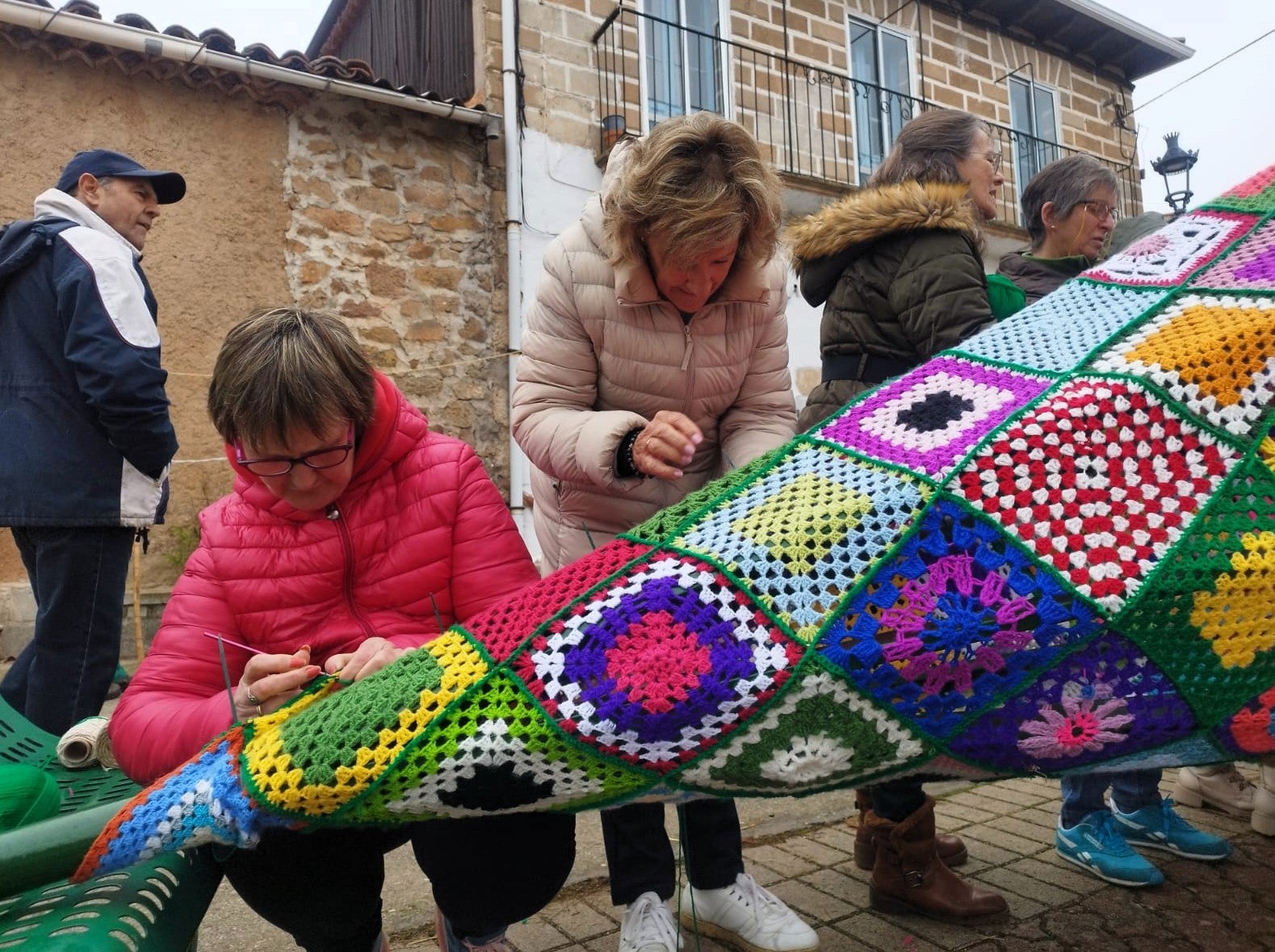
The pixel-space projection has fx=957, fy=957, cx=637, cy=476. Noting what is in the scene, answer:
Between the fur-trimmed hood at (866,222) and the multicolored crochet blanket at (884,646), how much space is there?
88 centimetres

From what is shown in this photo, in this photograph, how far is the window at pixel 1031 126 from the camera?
998cm

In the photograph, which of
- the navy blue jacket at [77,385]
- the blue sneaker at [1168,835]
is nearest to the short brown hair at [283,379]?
the navy blue jacket at [77,385]

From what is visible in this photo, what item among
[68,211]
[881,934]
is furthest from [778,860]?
[68,211]

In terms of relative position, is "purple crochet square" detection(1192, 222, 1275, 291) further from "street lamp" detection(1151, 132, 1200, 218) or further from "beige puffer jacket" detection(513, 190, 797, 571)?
"street lamp" detection(1151, 132, 1200, 218)

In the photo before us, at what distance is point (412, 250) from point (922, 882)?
5.40 meters

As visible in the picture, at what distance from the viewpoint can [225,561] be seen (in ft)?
5.20

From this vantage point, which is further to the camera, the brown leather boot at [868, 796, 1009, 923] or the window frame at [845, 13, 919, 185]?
the window frame at [845, 13, 919, 185]

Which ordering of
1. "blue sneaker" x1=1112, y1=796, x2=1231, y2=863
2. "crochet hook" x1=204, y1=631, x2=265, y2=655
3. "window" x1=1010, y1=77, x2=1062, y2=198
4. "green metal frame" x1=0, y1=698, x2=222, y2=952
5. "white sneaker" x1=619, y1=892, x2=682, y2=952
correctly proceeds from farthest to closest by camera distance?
"window" x1=1010, y1=77, x2=1062, y2=198
"blue sneaker" x1=1112, y1=796, x2=1231, y2=863
"white sneaker" x1=619, y1=892, x2=682, y2=952
"crochet hook" x1=204, y1=631, x2=265, y2=655
"green metal frame" x1=0, y1=698, x2=222, y2=952

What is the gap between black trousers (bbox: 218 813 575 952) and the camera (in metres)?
1.44

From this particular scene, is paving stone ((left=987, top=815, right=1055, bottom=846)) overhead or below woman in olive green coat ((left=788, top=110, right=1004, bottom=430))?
below

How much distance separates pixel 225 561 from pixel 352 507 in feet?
0.72

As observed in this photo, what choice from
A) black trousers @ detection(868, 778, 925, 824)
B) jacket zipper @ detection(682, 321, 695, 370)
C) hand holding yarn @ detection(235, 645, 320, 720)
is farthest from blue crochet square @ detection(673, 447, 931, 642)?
black trousers @ detection(868, 778, 925, 824)

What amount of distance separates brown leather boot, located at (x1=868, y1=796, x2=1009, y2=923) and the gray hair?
158 centimetres

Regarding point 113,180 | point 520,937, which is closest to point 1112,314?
point 520,937
